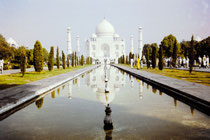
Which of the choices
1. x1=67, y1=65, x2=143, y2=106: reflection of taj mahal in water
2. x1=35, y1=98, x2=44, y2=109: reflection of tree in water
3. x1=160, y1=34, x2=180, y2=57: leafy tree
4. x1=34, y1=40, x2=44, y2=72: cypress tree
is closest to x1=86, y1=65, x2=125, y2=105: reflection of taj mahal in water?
x1=67, y1=65, x2=143, y2=106: reflection of taj mahal in water

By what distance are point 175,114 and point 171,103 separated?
1.20m

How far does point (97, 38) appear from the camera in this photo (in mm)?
72375

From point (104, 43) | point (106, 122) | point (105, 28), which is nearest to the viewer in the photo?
point (106, 122)

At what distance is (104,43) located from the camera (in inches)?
2896

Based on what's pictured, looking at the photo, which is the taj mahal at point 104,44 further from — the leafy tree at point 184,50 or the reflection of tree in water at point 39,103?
the reflection of tree in water at point 39,103

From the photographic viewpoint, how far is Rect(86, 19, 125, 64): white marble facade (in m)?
71.4

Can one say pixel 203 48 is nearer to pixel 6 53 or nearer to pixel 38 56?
pixel 38 56

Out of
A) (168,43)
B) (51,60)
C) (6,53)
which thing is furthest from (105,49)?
(51,60)

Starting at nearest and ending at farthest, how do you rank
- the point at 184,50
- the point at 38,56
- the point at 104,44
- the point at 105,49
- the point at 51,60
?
the point at 38,56 < the point at 51,60 < the point at 184,50 < the point at 104,44 < the point at 105,49

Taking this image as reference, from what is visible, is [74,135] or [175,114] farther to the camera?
[175,114]

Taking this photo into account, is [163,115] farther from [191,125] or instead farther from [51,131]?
[51,131]

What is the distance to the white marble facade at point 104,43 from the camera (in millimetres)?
71375

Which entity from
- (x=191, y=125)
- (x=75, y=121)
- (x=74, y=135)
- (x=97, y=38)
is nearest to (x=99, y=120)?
(x=75, y=121)

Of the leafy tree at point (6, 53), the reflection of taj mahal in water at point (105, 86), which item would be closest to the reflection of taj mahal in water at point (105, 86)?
the reflection of taj mahal in water at point (105, 86)
